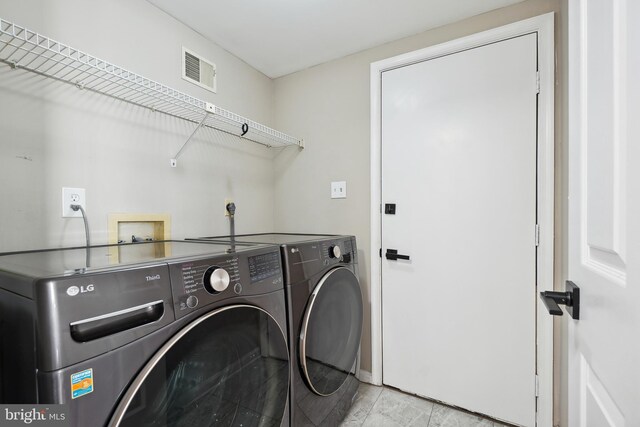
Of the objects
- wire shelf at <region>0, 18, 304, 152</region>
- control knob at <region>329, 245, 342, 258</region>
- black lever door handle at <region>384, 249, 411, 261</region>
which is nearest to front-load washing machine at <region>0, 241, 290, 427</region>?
control knob at <region>329, 245, 342, 258</region>

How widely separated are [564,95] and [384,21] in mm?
1012

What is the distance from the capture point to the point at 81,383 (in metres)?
0.56

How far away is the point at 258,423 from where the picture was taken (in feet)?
3.20

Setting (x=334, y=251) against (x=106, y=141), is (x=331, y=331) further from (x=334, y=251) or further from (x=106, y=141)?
(x=106, y=141)

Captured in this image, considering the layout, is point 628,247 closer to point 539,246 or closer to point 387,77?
point 539,246

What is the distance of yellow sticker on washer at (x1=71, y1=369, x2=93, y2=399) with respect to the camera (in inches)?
21.7

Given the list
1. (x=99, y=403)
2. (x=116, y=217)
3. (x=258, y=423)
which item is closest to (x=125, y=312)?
(x=99, y=403)

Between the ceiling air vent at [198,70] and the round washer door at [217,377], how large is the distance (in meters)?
1.43

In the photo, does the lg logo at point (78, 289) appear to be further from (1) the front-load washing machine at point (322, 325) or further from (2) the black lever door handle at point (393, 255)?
(2) the black lever door handle at point (393, 255)

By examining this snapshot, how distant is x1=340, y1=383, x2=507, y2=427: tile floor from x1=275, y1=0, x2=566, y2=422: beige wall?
0.74ft

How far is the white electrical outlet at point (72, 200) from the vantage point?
1.19m

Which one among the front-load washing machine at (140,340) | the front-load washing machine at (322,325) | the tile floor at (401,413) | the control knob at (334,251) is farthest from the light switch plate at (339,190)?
the tile floor at (401,413)

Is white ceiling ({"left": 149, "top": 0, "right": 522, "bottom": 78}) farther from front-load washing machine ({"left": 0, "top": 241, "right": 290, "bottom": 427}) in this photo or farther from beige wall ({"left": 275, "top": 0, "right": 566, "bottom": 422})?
front-load washing machine ({"left": 0, "top": 241, "right": 290, "bottom": 427})

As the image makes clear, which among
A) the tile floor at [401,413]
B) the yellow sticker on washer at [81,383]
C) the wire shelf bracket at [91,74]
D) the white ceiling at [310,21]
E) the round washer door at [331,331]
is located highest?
the white ceiling at [310,21]
